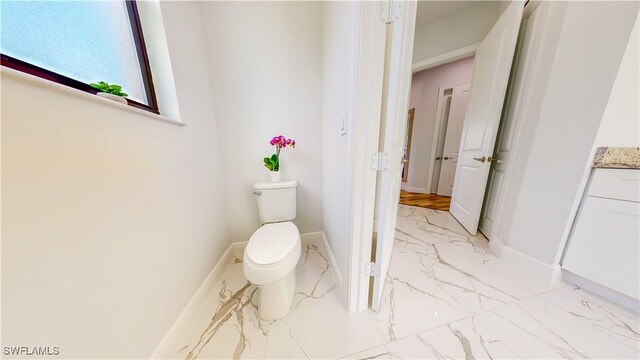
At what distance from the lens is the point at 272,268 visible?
879 millimetres

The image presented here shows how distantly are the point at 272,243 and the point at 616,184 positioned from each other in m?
1.97

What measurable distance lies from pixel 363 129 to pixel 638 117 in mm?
1506

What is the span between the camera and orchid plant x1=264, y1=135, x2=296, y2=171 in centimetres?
138

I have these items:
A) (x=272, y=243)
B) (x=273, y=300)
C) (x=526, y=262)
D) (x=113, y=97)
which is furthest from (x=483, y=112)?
(x=113, y=97)

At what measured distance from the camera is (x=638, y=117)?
36.7 inches

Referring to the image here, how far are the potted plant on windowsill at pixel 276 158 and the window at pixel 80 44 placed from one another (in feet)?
2.29

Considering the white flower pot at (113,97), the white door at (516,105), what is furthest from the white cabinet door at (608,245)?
the white flower pot at (113,97)

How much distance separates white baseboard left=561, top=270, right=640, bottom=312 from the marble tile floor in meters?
0.04

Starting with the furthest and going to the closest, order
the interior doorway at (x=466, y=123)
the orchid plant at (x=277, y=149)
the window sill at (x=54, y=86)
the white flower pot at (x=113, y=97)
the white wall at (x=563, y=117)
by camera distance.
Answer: the orchid plant at (x=277, y=149) < the white wall at (x=563, y=117) < the interior doorway at (x=466, y=123) < the white flower pot at (x=113, y=97) < the window sill at (x=54, y=86)

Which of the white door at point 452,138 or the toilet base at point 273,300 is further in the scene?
the white door at point 452,138

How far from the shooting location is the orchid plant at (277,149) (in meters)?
1.38

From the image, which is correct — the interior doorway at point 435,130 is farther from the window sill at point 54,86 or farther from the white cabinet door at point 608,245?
the window sill at point 54,86

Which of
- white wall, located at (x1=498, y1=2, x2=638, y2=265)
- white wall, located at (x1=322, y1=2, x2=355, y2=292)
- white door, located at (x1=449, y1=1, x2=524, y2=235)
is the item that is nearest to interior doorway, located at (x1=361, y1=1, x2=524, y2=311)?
white door, located at (x1=449, y1=1, x2=524, y2=235)

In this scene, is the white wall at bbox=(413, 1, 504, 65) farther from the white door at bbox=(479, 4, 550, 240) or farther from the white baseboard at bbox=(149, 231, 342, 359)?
the white baseboard at bbox=(149, 231, 342, 359)
